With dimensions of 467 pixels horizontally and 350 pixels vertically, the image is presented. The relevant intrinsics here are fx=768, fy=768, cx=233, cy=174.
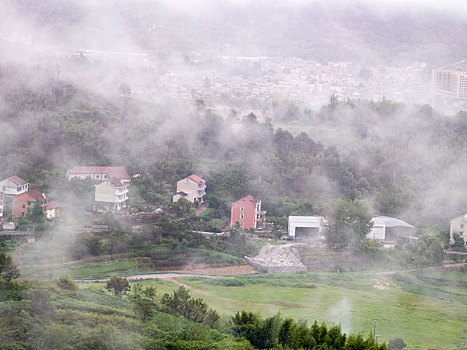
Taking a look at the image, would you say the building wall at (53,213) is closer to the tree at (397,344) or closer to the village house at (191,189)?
the village house at (191,189)

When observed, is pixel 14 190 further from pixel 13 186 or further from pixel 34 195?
pixel 34 195

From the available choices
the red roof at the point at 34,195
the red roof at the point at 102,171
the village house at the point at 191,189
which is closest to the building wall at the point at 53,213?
the red roof at the point at 34,195

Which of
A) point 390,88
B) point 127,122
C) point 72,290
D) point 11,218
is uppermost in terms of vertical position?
point 390,88

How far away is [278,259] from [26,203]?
3014 mm

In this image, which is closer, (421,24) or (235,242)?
(235,242)

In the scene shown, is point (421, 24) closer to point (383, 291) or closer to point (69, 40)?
point (69, 40)

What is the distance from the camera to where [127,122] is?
439 inches

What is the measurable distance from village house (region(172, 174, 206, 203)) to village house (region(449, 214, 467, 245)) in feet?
10.6

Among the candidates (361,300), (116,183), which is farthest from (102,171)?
(361,300)

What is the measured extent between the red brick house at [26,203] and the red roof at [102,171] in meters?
0.75

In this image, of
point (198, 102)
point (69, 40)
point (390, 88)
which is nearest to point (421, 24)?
point (390, 88)

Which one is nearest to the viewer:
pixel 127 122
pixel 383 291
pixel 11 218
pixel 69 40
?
pixel 383 291

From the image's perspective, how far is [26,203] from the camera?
8.99 metres

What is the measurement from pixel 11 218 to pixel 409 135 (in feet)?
21.0
